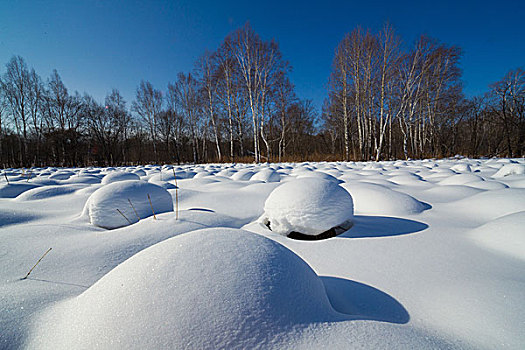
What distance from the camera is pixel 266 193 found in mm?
2600

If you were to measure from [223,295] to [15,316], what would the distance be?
0.74 m

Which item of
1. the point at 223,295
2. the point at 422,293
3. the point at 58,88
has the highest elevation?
the point at 58,88

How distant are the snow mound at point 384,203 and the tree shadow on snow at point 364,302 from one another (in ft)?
4.02

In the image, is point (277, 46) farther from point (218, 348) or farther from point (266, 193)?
point (218, 348)

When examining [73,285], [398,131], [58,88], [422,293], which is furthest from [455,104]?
[58,88]

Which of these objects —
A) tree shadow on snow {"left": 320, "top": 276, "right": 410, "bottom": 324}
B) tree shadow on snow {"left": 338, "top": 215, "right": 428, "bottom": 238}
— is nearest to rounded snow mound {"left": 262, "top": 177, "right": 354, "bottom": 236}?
tree shadow on snow {"left": 338, "top": 215, "right": 428, "bottom": 238}

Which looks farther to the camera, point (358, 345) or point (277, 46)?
point (277, 46)

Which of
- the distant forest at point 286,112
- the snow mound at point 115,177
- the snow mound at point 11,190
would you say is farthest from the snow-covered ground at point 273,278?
the distant forest at point 286,112

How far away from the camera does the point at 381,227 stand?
1.67 meters

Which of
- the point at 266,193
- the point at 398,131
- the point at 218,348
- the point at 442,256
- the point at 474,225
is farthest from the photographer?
the point at 398,131

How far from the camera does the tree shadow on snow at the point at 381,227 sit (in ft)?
5.12

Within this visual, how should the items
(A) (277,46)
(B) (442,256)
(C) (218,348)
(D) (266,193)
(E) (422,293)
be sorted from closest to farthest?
(C) (218,348) → (E) (422,293) → (B) (442,256) → (D) (266,193) → (A) (277,46)

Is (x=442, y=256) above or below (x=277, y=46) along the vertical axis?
below

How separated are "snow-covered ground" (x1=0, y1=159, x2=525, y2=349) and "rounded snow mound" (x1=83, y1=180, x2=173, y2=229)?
0.04 feet
